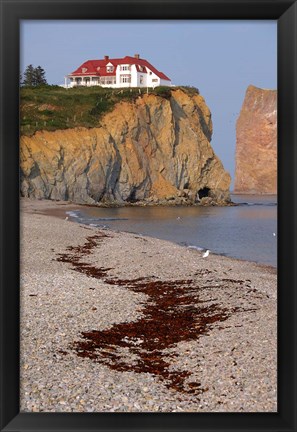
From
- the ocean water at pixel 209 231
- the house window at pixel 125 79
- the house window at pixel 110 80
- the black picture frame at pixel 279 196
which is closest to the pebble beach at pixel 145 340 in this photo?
the black picture frame at pixel 279 196

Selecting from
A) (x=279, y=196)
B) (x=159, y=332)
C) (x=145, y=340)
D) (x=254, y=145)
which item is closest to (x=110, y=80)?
(x=254, y=145)

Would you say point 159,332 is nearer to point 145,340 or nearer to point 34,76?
point 145,340

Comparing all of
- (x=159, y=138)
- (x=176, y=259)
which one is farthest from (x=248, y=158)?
(x=176, y=259)

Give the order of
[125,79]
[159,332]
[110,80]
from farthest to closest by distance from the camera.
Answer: [110,80]
[125,79]
[159,332]

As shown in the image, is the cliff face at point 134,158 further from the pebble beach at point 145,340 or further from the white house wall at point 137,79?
the pebble beach at point 145,340
